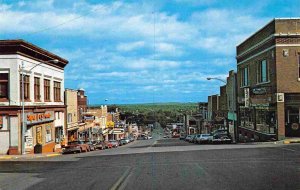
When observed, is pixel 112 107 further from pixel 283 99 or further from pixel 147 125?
pixel 283 99

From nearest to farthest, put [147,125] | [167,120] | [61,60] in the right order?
[61,60], [167,120], [147,125]

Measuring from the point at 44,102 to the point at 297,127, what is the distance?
1034 inches

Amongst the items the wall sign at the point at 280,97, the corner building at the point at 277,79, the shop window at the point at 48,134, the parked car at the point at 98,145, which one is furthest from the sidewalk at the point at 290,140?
the shop window at the point at 48,134

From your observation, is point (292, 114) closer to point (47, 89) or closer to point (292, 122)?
point (292, 122)

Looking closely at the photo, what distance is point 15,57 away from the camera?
40094 mm

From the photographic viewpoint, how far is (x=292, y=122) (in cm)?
4422

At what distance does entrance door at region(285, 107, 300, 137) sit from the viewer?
43969mm

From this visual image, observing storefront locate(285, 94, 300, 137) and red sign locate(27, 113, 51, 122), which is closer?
red sign locate(27, 113, 51, 122)

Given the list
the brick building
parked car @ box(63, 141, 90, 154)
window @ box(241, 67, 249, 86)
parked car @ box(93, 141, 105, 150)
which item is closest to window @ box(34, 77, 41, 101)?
parked car @ box(63, 141, 90, 154)

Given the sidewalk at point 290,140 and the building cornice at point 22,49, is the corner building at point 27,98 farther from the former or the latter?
the sidewalk at point 290,140

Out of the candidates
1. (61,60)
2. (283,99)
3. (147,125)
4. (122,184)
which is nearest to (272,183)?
(122,184)

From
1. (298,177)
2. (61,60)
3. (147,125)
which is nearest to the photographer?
(298,177)

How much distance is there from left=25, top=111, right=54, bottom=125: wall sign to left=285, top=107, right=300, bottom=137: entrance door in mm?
24118

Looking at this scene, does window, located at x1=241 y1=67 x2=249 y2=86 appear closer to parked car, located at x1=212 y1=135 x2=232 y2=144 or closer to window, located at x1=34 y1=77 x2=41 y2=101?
parked car, located at x1=212 y1=135 x2=232 y2=144
